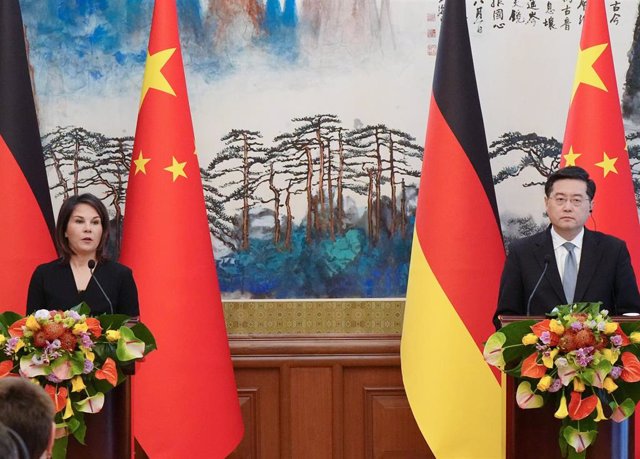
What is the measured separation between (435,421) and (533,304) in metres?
0.89

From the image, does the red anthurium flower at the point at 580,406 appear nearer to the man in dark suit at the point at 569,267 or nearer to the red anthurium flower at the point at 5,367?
the man in dark suit at the point at 569,267

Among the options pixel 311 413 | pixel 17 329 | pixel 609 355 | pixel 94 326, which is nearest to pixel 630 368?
pixel 609 355

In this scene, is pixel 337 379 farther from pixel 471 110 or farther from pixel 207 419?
pixel 471 110

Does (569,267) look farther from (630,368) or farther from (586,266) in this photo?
(630,368)

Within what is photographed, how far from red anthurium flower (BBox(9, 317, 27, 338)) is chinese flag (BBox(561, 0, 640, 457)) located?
242 centimetres

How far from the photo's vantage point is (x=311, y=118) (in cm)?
466

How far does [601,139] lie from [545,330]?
1.56 metres

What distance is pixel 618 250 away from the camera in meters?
3.47

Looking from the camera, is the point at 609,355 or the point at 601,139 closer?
the point at 609,355

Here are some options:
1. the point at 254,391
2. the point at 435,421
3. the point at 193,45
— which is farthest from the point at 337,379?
the point at 193,45

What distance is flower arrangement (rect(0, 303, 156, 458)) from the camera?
2916mm

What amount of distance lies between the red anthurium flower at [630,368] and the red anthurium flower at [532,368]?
9.4 inches

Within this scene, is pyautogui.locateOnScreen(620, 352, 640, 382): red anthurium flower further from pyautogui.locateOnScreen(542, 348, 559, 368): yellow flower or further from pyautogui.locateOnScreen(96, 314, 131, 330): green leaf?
pyautogui.locateOnScreen(96, 314, 131, 330): green leaf

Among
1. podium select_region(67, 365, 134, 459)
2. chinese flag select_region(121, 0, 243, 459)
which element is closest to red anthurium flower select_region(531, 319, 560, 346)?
podium select_region(67, 365, 134, 459)
